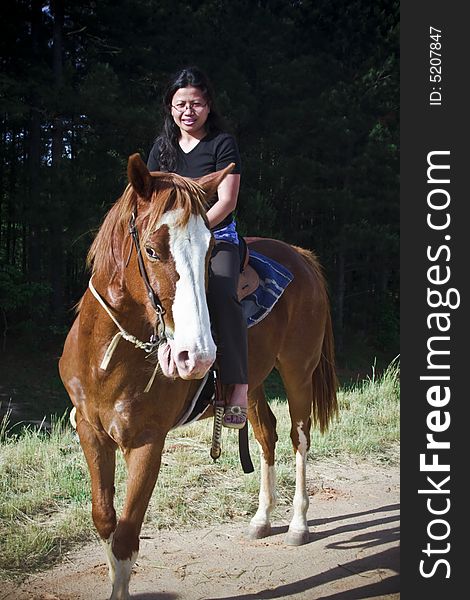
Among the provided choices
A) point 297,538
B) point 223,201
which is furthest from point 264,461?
point 223,201

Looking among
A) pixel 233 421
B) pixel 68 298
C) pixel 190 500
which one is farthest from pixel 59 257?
pixel 233 421

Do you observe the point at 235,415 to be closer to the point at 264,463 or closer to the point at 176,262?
the point at 176,262

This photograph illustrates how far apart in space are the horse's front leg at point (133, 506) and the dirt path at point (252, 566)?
56 centimetres

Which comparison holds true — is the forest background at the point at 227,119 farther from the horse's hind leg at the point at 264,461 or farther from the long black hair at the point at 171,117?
the long black hair at the point at 171,117

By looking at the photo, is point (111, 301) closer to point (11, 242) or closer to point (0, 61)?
point (0, 61)

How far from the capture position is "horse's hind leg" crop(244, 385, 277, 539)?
423cm

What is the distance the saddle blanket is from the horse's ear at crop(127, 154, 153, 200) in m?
1.08

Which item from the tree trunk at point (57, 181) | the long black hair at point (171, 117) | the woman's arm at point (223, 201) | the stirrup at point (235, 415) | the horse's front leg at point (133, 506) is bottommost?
the horse's front leg at point (133, 506)

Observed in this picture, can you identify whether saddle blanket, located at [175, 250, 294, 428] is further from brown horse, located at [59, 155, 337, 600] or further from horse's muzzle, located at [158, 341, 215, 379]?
horse's muzzle, located at [158, 341, 215, 379]

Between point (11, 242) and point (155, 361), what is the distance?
17.1 meters

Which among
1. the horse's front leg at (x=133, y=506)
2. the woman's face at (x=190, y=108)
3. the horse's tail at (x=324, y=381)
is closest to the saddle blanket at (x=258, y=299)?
the horse's front leg at (x=133, y=506)

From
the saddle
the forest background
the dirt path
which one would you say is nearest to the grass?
the dirt path

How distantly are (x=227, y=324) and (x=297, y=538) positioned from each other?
1.76m

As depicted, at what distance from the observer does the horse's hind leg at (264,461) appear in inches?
167
